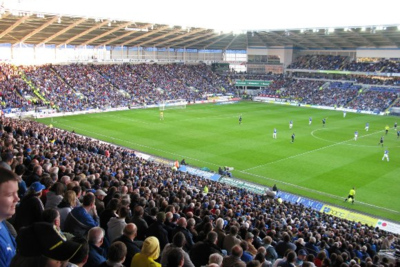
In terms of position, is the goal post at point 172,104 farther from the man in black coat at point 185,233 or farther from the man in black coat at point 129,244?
the man in black coat at point 129,244

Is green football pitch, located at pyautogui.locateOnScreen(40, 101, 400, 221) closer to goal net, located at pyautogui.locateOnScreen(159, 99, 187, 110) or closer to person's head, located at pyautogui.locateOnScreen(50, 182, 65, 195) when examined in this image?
goal net, located at pyautogui.locateOnScreen(159, 99, 187, 110)

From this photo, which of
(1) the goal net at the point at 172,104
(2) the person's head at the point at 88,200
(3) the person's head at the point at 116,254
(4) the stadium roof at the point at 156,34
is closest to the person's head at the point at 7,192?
(3) the person's head at the point at 116,254

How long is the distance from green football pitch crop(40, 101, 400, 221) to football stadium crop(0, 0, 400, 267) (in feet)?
0.68

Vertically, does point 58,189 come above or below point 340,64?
below

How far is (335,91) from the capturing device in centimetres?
6744

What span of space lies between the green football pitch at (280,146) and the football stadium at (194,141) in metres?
0.21

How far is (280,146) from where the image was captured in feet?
114

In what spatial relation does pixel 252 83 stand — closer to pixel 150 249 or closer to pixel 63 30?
pixel 63 30

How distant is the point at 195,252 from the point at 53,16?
44372 millimetres

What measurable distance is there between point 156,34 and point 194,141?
3138 cm

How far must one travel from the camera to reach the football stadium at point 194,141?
6289mm

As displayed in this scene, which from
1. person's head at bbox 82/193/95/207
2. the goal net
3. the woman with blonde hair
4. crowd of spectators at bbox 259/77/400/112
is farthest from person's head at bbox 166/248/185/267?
crowd of spectators at bbox 259/77/400/112

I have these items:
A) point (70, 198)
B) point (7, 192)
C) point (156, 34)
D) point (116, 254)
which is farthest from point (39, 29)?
point (7, 192)

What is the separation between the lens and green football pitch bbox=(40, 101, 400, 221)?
24.8 metres
